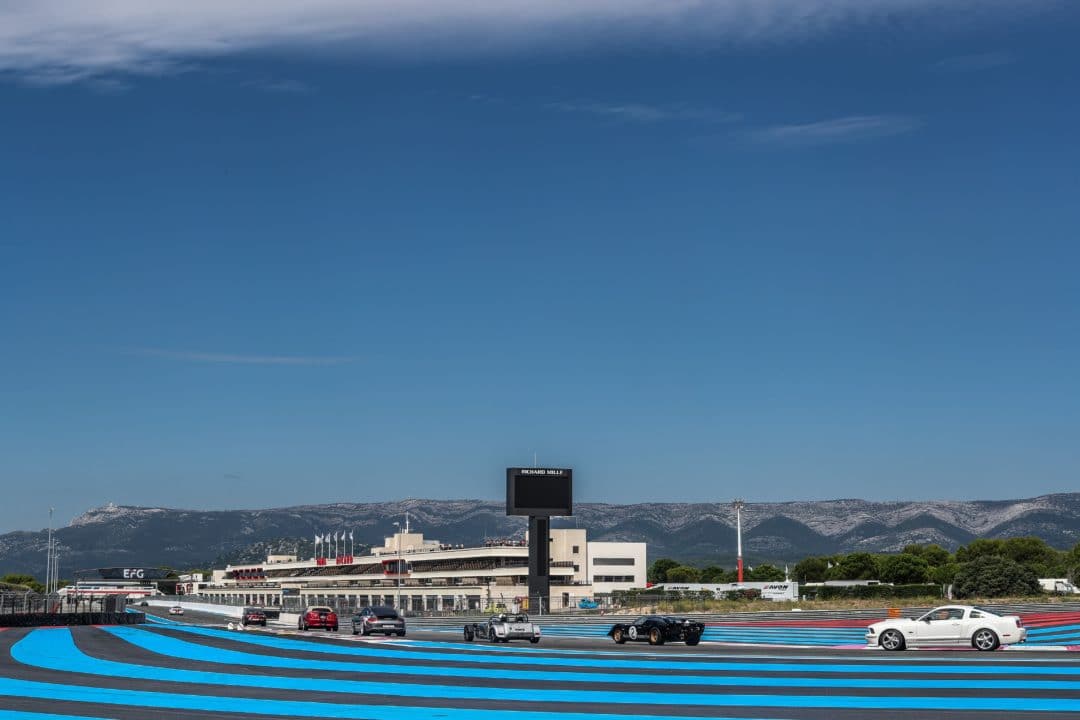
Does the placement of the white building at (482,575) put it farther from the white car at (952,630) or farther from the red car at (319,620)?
the white car at (952,630)

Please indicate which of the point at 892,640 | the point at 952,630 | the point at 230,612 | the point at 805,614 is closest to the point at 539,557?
the point at 805,614

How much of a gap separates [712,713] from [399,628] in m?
34.7

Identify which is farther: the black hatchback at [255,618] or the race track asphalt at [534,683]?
the black hatchback at [255,618]

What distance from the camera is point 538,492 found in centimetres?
9862

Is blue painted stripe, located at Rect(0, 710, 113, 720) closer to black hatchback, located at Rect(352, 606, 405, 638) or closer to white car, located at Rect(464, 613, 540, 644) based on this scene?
white car, located at Rect(464, 613, 540, 644)

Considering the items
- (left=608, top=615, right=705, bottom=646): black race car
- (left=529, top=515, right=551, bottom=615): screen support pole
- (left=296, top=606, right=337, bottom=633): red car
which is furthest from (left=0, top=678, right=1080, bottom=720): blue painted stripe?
(left=529, top=515, right=551, bottom=615): screen support pole

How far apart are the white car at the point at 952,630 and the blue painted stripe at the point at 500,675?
1093cm

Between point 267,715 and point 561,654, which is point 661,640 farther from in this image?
point 267,715

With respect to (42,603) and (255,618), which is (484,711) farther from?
(42,603)

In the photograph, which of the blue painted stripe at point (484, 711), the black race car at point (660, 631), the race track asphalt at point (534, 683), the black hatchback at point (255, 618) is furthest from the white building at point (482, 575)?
the blue painted stripe at point (484, 711)

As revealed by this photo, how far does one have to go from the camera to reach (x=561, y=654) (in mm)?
39875

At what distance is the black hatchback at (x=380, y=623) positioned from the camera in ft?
181

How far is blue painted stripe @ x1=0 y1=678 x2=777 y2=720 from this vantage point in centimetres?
2259

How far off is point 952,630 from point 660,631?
36.1 feet
